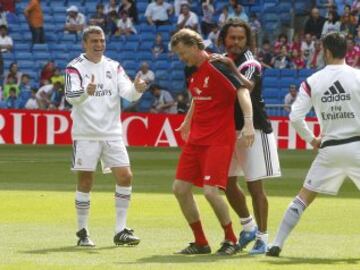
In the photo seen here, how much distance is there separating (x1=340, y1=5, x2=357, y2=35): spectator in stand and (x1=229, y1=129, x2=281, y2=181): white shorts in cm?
2162

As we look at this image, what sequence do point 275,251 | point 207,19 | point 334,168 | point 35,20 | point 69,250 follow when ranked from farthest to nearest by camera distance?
point 35,20 < point 207,19 < point 69,250 < point 275,251 < point 334,168

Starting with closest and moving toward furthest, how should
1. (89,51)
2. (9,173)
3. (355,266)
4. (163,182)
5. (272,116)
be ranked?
(355,266) < (89,51) < (163,182) < (9,173) < (272,116)

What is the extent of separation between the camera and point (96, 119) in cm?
1282

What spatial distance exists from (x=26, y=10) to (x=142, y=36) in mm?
3788

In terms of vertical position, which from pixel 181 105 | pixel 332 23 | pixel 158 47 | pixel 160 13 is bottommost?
pixel 181 105

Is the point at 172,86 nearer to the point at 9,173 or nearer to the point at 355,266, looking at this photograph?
the point at 9,173

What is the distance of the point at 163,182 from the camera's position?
2117cm

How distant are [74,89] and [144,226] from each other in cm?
242

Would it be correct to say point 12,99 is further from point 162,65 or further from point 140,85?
point 140,85

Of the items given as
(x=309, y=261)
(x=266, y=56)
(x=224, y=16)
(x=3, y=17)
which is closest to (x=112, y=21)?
(x=3, y=17)

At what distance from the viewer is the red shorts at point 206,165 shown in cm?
1145

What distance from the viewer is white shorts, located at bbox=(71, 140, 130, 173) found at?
12758mm

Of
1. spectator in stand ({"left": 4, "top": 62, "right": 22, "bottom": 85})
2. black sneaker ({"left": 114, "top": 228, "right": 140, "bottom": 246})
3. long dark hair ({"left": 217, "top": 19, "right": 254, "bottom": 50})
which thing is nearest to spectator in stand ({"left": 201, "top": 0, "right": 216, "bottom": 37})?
spectator in stand ({"left": 4, "top": 62, "right": 22, "bottom": 85})

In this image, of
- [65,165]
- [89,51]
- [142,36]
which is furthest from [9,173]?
[142,36]
